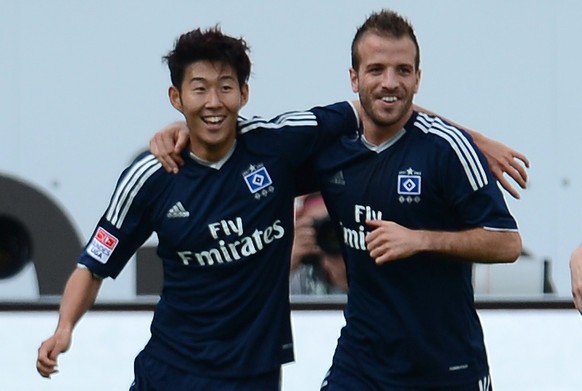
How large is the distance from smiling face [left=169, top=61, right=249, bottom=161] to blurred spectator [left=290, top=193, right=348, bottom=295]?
1.65m

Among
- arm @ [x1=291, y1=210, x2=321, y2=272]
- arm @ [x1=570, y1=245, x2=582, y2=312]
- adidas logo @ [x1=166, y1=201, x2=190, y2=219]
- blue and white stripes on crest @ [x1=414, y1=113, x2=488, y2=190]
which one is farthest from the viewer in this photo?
arm @ [x1=291, y1=210, x2=321, y2=272]

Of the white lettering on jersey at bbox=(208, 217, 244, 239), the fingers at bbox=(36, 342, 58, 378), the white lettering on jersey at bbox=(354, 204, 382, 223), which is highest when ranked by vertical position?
the white lettering on jersey at bbox=(354, 204, 382, 223)

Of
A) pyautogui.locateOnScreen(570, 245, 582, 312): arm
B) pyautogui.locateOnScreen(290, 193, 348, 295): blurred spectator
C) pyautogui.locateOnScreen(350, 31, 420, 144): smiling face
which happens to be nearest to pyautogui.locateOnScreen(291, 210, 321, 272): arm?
pyautogui.locateOnScreen(290, 193, 348, 295): blurred spectator

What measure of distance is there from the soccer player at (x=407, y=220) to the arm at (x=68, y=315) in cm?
44

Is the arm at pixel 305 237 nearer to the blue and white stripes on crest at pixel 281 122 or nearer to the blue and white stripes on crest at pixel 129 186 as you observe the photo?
the blue and white stripes on crest at pixel 281 122

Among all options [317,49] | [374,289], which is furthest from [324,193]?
[317,49]

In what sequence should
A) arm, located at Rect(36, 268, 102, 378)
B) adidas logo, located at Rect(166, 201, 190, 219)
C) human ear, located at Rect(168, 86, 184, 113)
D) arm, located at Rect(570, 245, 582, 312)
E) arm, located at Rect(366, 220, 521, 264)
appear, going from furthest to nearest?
human ear, located at Rect(168, 86, 184, 113) < adidas logo, located at Rect(166, 201, 190, 219) < arm, located at Rect(36, 268, 102, 378) < arm, located at Rect(366, 220, 521, 264) < arm, located at Rect(570, 245, 582, 312)

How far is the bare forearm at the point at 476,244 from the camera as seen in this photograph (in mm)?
4500

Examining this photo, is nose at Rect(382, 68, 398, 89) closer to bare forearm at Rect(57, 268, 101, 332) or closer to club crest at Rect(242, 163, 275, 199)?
club crest at Rect(242, 163, 275, 199)

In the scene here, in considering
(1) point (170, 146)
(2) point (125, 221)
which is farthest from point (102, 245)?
(1) point (170, 146)

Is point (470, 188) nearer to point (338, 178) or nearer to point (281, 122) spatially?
point (338, 178)

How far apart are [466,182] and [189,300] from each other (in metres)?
0.88

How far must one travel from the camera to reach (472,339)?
15.8 ft

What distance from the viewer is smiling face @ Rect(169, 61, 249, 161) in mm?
4754
